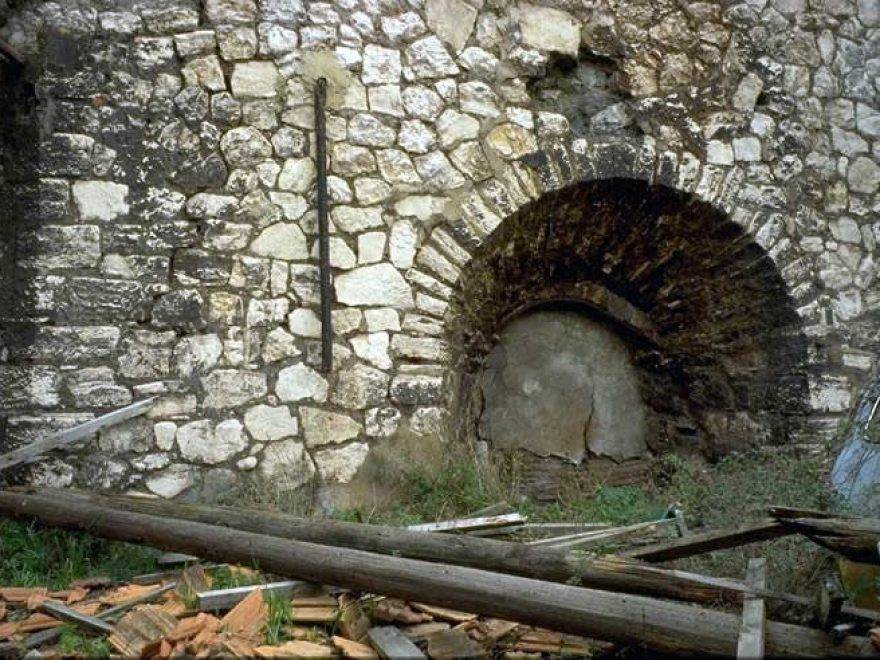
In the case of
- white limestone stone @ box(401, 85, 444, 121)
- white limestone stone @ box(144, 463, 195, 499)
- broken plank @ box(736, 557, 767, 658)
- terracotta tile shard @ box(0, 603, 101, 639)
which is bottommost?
terracotta tile shard @ box(0, 603, 101, 639)

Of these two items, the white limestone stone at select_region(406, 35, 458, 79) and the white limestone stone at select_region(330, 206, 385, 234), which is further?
the white limestone stone at select_region(406, 35, 458, 79)

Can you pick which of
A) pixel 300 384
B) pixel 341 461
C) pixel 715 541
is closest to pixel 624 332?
pixel 341 461

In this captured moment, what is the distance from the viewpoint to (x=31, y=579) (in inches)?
143

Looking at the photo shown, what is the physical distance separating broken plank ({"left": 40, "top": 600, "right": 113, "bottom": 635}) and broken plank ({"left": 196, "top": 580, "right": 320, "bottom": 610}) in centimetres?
34

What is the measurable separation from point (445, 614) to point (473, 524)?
95 cm

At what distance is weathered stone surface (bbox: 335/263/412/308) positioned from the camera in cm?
470

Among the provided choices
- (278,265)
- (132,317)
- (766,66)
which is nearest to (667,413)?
(766,66)

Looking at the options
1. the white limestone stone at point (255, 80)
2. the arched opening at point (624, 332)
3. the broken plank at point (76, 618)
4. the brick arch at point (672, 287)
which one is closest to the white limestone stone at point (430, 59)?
the brick arch at point (672, 287)

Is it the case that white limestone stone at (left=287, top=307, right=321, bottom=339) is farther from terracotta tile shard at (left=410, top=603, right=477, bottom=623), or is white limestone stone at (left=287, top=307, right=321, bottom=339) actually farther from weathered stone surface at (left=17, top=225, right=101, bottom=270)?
terracotta tile shard at (left=410, top=603, right=477, bottom=623)

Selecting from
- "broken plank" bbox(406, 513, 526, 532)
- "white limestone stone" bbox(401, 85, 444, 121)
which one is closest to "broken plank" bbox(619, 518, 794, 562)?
"broken plank" bbox(406, 513, 526, 532)

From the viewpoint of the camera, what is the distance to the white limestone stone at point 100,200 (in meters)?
4.34

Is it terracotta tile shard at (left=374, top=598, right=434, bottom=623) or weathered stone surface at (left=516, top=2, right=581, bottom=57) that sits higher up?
weathered stone surface at (left=516, top=2, right=581, bottom=57)

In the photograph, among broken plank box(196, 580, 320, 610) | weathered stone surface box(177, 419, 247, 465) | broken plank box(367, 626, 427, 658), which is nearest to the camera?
broken plank box(367, 626, 427, 658)

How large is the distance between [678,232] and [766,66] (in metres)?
1.30
